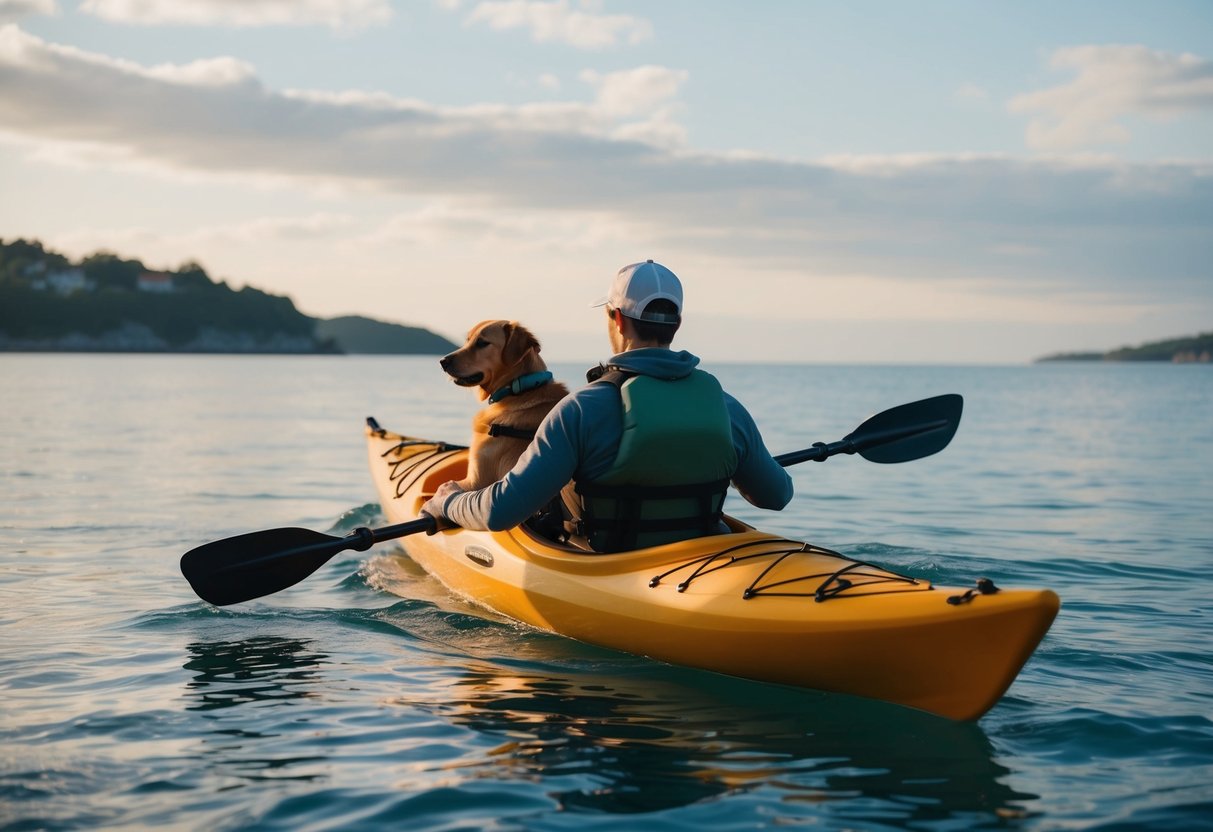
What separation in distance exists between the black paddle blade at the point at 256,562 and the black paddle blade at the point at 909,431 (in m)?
3.34

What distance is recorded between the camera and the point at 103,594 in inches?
262

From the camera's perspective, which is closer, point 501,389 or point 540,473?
point 540,473

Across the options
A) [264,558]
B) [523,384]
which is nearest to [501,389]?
[523,384]

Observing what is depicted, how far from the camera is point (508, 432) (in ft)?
19.3

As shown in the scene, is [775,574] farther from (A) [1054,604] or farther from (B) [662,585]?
(A) [1054,604]

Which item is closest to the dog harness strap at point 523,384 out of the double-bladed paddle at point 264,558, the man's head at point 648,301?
the double-bladed paddle at point 264,558

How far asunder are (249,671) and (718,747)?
7.45 feet

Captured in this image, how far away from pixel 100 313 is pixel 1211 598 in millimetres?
121366

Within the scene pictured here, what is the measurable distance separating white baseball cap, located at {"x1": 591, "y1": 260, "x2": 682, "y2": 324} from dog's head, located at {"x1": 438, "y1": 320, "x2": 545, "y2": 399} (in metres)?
1.58

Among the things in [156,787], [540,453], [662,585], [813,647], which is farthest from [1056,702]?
[156,787]

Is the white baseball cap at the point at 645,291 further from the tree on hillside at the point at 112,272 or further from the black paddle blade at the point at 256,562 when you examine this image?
the tree on hillside at the point at 112,272

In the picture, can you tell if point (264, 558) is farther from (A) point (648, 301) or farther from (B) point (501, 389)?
(A) point (648, 301)

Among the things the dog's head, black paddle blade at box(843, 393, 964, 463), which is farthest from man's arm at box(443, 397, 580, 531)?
black paddle blade at box(843, 393, 964, 463)

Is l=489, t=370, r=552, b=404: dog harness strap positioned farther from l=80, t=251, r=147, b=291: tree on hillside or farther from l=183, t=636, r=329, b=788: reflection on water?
l=80, t=251, r=147, b=291: tree on hillside
